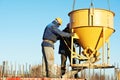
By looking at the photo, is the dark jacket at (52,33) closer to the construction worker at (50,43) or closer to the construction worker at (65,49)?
the construction worker at (50,43)

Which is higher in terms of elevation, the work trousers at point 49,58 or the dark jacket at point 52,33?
the dark jacket at point 52,33

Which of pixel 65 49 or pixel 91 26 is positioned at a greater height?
pixel 91 26

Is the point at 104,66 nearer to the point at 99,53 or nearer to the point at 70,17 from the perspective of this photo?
the point at 99,53

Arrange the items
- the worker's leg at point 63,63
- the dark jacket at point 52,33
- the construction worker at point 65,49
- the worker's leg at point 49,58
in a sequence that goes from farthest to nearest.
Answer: the worker's leg at point 63,63, the construction worker at point 65,49, the dark jacket at point 52,33, the worker's leg at point 49,58

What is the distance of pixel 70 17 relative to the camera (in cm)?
872

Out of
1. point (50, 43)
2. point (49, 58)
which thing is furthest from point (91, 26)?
point (49, 58)

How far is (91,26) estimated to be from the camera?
26.9 feet

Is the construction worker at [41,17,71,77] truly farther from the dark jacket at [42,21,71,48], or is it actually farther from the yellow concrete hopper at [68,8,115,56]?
the yellow concrete hopper at [68,8,115,56]

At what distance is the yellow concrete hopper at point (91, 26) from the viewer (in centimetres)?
821

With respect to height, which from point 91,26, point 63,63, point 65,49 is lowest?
point 63,63

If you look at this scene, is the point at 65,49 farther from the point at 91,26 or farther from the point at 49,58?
the point at 91,26

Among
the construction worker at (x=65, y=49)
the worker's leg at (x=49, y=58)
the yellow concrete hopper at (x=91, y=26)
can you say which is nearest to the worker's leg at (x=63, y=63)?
the construction worker at (x=65, y=49)

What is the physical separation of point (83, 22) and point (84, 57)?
1168 mm

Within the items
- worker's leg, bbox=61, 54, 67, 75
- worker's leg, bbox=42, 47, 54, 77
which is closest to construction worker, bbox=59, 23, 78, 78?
worker's leg, bbox=61, 54, 67, 75
